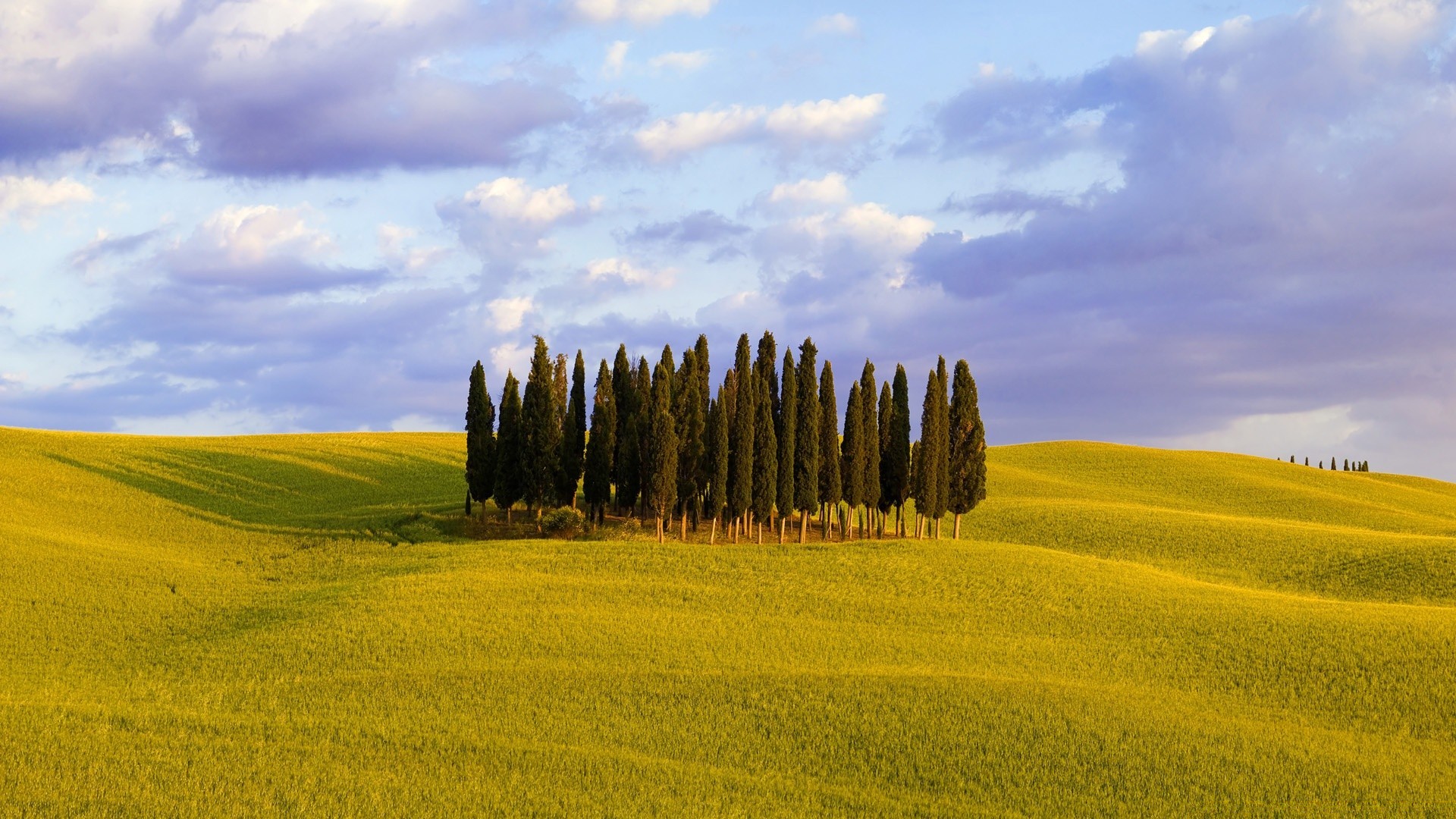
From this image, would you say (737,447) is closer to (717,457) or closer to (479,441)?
(717,457)

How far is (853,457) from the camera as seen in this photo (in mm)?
68938

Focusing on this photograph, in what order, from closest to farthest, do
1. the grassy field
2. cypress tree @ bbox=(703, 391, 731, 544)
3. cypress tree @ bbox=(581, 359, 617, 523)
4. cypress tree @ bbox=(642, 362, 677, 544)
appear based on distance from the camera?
1. the grassy field
2. cypress tree @ bbox=(642, 362, 677, 544)
3. cypress tree @ bbox=(703, 391, 731, 544)
4. cypress tree @ bbox=(581, 359, 617, 523)

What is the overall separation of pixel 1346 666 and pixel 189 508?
219 feet

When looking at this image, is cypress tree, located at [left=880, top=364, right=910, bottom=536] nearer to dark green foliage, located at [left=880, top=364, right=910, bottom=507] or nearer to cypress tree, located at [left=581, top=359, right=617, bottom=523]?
dark green foliage, located at [left=880, top=364, right=910, bottom=507]

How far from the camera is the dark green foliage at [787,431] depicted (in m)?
67.4

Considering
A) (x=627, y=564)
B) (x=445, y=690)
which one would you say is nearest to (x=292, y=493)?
(x=627, y=564)

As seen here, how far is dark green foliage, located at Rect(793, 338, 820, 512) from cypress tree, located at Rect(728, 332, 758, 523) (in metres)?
3.32

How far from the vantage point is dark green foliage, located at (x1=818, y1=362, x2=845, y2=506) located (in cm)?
6838

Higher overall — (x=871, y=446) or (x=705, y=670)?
(x=871, y=446)

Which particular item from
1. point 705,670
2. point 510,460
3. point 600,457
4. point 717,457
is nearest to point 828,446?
point 717,457

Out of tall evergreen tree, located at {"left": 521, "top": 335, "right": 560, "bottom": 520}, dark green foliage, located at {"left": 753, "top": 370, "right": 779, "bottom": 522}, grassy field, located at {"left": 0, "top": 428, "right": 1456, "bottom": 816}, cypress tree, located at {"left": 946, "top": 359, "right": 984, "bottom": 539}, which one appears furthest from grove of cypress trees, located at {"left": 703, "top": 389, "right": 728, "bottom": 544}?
cypress tree, located at {"left": 946, "top": 359, "right": 984, "bottom": 539}

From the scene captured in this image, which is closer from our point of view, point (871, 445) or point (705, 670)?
point (705, 670)

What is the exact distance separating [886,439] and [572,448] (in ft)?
65.3

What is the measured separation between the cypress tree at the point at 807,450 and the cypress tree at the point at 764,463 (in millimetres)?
1444
